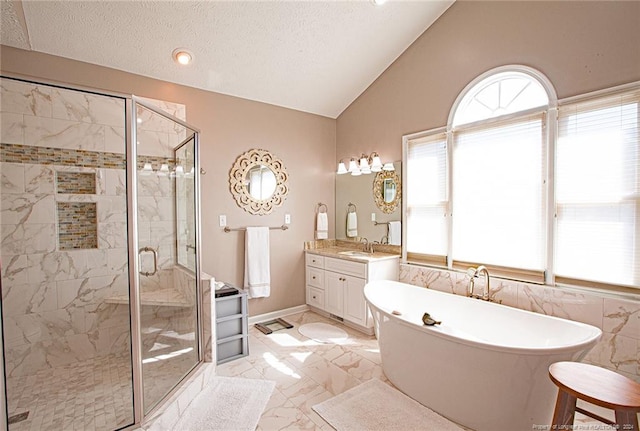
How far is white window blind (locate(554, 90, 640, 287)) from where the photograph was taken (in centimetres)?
207

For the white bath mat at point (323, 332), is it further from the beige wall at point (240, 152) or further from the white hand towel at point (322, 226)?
the white hand towel at point (322, 226)

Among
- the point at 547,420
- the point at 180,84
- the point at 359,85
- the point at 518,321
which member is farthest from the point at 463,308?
the point at 180,84

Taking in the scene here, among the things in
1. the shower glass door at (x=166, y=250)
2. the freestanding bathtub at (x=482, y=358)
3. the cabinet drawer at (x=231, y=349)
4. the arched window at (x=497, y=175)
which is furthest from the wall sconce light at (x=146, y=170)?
the arched window at (x=497, y=175)

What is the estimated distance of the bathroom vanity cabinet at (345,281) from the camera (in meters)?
3.31

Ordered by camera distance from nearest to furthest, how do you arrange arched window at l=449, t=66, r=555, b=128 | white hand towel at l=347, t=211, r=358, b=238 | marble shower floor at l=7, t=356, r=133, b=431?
marble shower floor at l=7, t=356, r=133, b=431, arched window at l=449, t=66, r=555, b=128, white hand towel at l=347, t=211, r=358, b=238

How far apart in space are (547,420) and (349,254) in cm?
224

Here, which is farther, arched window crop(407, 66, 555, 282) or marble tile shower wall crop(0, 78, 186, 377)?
arched window crop(407, 66, 555, 282)

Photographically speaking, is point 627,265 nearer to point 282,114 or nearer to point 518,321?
point 518,321

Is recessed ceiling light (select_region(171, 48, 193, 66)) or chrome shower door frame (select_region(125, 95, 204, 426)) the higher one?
recessed ceiling light (select_region(171, 48, 193, 66))

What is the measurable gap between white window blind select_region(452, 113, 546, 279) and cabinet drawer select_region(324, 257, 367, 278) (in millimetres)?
921

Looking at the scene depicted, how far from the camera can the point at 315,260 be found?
3967 mm

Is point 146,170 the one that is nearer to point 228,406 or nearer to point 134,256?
point 134,256

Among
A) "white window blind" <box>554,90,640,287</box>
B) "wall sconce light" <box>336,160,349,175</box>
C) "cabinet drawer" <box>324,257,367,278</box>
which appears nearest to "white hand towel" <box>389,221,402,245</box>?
"cabinet drawer" <box>324,257,367,278</box>

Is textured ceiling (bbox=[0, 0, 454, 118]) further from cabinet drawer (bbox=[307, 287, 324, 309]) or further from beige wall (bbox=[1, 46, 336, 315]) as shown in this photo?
cabinet drawer (bbox=[307, 287, 324, 309])
